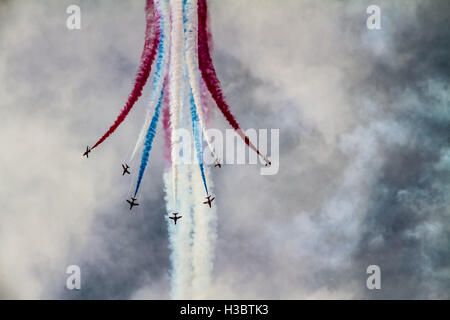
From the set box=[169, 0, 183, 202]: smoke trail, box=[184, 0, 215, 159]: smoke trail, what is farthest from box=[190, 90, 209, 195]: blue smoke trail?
box=[169, 0, 183, 202]: smoke trail

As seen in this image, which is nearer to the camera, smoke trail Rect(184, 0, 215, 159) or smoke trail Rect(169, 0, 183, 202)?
smoke trail Rect(169, 0, 183, 202)

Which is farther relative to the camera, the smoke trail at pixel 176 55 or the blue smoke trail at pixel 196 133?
the blue smoke trail at pixel 196 133

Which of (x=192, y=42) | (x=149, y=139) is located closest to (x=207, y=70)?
(x=192, y=42)

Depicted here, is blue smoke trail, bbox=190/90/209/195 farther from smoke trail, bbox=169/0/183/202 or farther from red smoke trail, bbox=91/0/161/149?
red smoke trail, bbox=91/0/161/149

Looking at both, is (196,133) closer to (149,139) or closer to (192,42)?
(149,139)

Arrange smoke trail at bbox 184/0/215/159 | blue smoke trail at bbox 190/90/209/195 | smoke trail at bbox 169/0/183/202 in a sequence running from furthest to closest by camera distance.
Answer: blue smoke trail at bbox 190/90/209/195
smoke trail at bbox 184/0/215/159
smoke trail at bbox 169/0/183/202

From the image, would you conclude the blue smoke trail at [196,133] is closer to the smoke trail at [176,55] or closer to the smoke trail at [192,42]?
the smoke trail at [192,42]

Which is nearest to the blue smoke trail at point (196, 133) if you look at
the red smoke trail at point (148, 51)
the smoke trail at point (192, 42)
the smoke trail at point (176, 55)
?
the smoke trail at point (192, 42)
